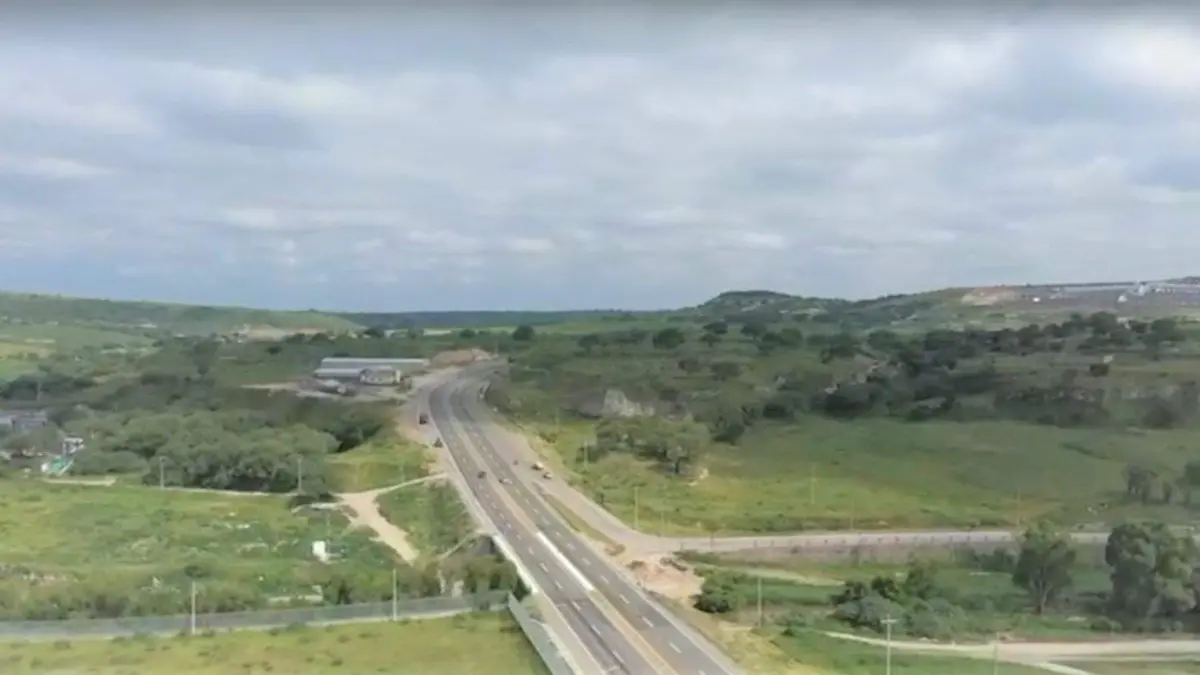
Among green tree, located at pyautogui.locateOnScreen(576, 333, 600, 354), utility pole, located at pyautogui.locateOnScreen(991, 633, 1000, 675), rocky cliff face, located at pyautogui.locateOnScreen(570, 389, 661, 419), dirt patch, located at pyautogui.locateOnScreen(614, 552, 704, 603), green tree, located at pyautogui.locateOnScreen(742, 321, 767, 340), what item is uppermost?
green tree, located at pyautogui.locateOnScreen(742, 321, 767, 340)

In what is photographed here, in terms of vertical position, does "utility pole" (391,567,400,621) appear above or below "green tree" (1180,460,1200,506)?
below

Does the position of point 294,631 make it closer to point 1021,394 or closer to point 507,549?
point 507,549

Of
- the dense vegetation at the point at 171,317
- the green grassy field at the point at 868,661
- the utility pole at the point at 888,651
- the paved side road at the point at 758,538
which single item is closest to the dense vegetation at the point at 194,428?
the dense vegetation at the point at 171,317

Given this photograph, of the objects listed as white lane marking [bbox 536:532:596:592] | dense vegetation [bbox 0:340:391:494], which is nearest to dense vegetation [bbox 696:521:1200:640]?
white lane marking [bbox 536:532:596:592]

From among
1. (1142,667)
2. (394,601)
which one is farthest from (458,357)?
(1142,667)

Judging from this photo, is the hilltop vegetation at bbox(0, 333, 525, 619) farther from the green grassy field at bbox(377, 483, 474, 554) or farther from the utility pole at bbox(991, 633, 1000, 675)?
the utility pole at bbox(991, 633, 1000, 675)

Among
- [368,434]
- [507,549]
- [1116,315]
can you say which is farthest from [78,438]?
[1116,315]
